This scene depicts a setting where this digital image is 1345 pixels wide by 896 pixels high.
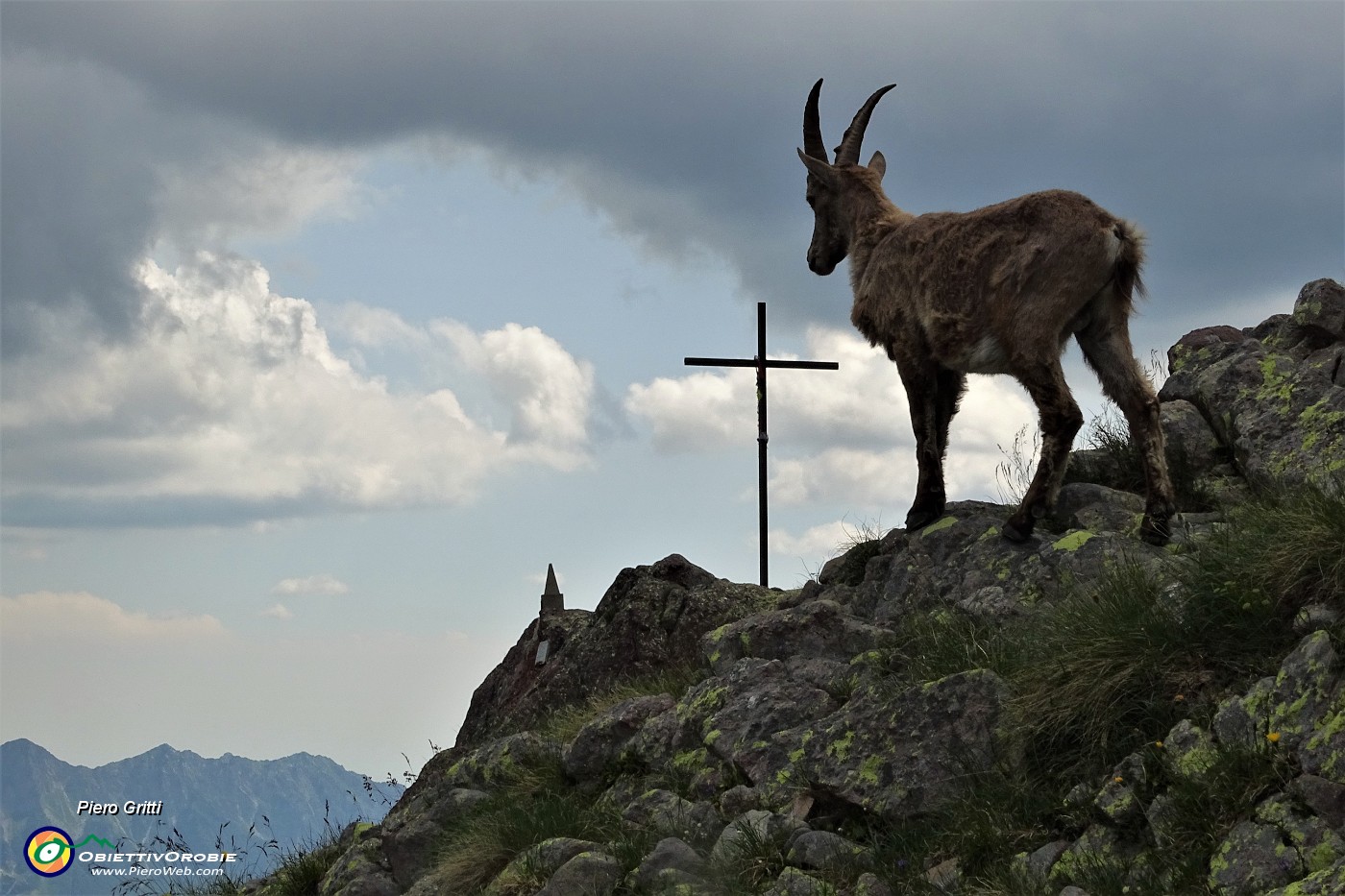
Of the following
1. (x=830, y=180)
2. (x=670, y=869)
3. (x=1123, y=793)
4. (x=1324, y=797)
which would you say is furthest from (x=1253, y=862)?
(x=830, y=180)

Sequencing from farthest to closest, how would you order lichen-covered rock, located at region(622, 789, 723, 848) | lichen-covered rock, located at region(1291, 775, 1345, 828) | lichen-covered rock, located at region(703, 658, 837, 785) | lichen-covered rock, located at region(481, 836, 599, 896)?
lichen-covered rock, located at region(703, 658, 837, 785)
lichen-covered rock, located at region(481, 836, 599, 896)
lichen-covered rock, located at region(622, 789, 723, 848)
lichen-covered rock, located at region(1291, 775, 1345, 828)

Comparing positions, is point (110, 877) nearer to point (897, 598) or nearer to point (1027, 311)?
point (897, 598)

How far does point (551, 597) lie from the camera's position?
577 inches

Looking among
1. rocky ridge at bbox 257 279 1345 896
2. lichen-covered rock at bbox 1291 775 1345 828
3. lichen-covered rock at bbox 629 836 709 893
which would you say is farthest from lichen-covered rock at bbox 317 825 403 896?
lichen-covered rock at bbox 1291 775 1345 828

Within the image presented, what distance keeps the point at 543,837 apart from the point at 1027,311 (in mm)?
5010

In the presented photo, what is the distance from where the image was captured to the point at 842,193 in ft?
39.1

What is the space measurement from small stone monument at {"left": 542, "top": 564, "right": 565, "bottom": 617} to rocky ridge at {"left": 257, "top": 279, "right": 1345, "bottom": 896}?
5.52ft

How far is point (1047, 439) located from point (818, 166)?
3.74m

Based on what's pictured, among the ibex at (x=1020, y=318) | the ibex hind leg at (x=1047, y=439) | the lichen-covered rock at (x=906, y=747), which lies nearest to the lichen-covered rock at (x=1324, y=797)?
the lichen-covered rock at (x=906, y=747)

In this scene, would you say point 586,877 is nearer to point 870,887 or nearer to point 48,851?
point 870,887

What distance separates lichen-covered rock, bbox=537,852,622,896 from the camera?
746cm

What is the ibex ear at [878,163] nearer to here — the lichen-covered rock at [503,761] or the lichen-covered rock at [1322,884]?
the lichen-covered rock at [503,761]

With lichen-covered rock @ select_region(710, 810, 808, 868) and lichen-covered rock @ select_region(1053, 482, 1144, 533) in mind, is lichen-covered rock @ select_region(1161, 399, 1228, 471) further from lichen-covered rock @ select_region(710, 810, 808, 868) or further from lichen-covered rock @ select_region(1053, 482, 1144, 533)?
lichen-covered rock @ select_region(710, 810, 808, 868)

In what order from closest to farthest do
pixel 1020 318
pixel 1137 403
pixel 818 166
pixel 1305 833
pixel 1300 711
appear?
1. pixel 1305 833
2. pixel 1300 711
3. pixel 1020 318
4. pixel 1137 403
5. pixel 818 166
